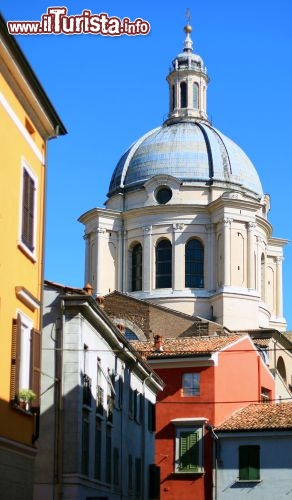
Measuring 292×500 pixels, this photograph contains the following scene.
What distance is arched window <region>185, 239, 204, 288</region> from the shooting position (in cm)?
7506

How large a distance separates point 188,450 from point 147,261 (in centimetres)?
2994

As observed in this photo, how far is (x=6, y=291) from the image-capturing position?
63.6 ft

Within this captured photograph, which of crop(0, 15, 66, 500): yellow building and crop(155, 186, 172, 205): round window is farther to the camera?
crop(155, 186, 172, 205): round window

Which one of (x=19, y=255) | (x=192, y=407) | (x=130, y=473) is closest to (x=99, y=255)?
(x=192, y=407)

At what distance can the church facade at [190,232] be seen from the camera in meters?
74.1

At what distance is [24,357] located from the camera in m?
20.6

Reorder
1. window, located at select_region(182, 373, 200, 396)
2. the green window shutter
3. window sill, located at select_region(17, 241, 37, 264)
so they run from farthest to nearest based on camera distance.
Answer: window, located at select_region(182, 373, 200, 396)
the green window shutter
window sill, located at select_region(17, 241, 37, 264)

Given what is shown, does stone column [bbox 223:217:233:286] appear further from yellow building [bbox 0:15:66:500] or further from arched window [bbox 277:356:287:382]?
yellow building [bbox 0:15:66:500]

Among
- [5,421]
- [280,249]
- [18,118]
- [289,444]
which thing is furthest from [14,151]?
[280,249]

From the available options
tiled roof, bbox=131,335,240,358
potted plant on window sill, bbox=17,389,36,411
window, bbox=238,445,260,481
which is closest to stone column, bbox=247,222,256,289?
tiled roof, bbox=131,335,240,358

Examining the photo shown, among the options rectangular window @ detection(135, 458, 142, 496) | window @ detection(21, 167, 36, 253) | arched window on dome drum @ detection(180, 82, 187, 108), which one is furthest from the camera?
arched window on dome drum @ detection(180, 82, 187, 108)

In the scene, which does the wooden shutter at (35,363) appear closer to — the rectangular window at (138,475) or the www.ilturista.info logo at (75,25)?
the www.ilturista.info logo at (75,25)

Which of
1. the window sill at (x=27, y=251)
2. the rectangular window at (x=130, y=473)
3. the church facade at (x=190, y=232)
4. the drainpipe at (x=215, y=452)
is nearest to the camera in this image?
the window sill at (x=27, y=251)

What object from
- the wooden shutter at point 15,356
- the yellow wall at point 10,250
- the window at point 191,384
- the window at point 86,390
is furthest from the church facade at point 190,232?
the wooden shutter at point 15,356
